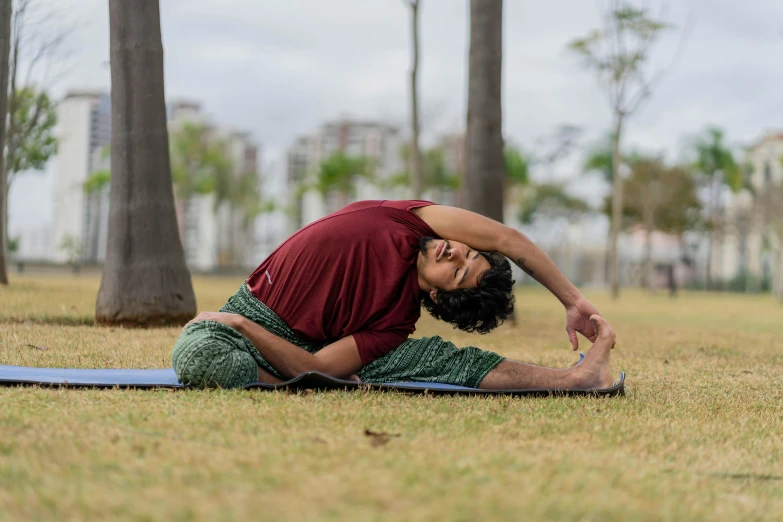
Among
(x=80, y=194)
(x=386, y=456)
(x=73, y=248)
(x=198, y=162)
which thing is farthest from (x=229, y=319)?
(x=80, y=194)

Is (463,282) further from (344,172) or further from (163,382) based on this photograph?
(344,172)

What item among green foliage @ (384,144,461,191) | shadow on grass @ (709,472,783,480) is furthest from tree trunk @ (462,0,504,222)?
green foliage @ (384,144,461,191)

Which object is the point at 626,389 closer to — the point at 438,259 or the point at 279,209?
the point at 438,259

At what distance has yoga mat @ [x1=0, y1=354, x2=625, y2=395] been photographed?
358 centimetres

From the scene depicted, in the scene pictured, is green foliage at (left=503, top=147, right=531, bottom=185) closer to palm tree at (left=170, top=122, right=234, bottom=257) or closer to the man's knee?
palm tree at (left=170, top=122, right=234, bottom=257)

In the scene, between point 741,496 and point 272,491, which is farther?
point 741,496

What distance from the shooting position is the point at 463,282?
3.64 meters

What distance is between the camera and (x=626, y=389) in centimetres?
420

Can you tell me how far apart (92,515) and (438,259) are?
2.10 m

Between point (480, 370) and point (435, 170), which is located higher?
point (435, 170)

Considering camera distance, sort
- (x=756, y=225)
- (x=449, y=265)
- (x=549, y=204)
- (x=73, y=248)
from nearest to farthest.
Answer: (x=449, y=265), (x=73, y=248), (x=756, y=225), (x=549, y=204)

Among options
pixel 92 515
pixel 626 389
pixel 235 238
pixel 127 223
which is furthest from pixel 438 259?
pixel 235 238

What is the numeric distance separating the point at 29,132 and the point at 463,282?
14347 mm

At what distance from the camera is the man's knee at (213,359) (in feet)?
11.5
